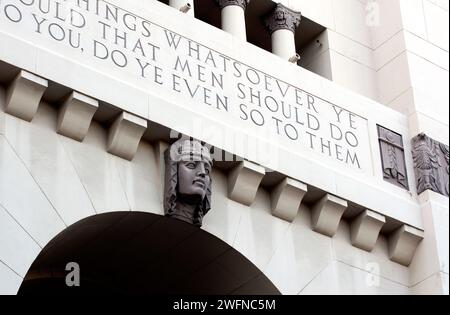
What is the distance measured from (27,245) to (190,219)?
258 cm

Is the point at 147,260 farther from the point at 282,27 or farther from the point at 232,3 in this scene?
the point at 282,27

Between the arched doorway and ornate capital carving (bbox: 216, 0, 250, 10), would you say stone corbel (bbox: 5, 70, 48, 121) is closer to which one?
the arched doorway

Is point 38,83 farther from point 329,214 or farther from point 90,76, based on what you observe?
point 329,214

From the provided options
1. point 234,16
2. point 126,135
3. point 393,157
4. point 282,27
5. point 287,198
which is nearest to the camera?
point 126,135

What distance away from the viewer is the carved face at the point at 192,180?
54.7 ft

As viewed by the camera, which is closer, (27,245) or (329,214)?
(27,245)

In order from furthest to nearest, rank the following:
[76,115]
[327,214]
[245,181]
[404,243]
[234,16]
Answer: [234,16]
[404,243]
[327,214]
[245,181]
[76,115]

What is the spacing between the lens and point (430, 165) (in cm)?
1980

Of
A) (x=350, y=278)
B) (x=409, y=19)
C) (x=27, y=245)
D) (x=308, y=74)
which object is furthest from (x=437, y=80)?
(x=27, y=245)

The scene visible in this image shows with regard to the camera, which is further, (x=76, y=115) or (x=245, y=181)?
(x=245, y=181)

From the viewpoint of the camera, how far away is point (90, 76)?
1634 cm

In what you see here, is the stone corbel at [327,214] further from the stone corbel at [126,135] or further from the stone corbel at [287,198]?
the stone corbel at [126,135]

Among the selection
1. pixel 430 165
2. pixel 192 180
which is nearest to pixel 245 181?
pixel 192 180

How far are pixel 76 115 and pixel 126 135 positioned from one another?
2.57ft
